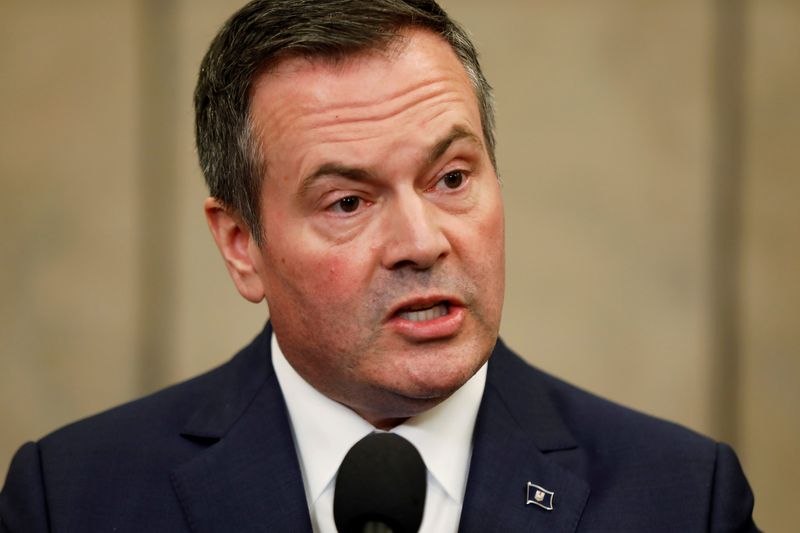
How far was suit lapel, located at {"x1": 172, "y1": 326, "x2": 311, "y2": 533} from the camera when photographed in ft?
6.06

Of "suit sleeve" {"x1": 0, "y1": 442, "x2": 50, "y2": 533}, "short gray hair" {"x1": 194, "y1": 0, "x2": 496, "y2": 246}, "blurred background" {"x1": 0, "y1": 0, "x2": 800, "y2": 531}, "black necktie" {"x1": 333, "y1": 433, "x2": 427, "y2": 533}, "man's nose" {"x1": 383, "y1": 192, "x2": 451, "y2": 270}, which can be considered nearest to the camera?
"black necktie" {"x1": 333, "y1": 433, "x2": 427, "y2": 533}

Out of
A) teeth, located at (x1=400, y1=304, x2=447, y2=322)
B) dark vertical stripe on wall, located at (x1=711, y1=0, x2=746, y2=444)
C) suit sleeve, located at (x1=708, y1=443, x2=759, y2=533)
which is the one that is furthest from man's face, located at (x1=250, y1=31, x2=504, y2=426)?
dark vertical stripe on wall, located at (x1=711, y1=0, x2=746, y2=444)

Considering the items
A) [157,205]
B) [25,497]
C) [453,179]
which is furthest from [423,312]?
[157,205]

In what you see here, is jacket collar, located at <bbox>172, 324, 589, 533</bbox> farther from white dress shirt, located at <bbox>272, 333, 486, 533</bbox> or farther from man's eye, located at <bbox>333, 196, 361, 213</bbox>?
man's eye, located at <bbox>333, 196, 361, 213</bbox>

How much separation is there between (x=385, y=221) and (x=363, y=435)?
15.4 inches

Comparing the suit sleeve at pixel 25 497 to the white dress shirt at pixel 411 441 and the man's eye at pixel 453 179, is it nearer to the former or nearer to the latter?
the white dress shirt at pixel 411 441

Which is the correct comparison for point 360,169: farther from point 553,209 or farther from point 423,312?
point 553,209

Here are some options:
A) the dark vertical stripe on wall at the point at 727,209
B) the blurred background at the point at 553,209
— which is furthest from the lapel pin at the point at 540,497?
the dark vertical stripe on wall at the point at 727,209

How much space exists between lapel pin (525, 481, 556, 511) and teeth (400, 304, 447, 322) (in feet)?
1.14

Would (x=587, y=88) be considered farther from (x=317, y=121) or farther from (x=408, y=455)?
(x=408, y=455)

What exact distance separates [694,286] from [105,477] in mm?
1757

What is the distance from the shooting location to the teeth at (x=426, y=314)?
5.68 feet

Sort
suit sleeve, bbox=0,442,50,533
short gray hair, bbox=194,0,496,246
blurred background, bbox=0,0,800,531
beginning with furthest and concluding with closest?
1. blurred background, bbox=0,0,800,531
2. suit sleeve, bbox=0,442,50,533
3. short gray hair, bbox=194,0,496,246

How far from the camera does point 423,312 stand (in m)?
1.74
